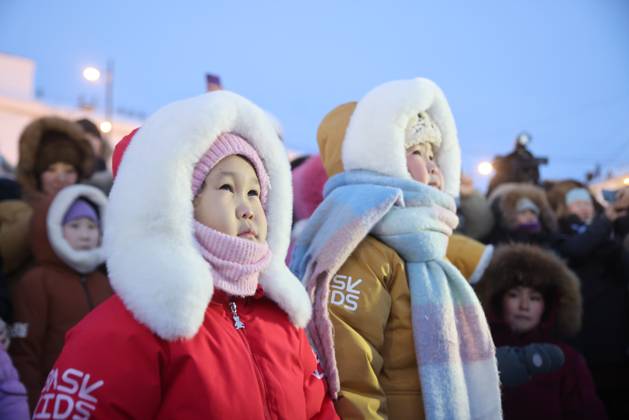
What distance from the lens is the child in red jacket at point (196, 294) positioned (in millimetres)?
1156

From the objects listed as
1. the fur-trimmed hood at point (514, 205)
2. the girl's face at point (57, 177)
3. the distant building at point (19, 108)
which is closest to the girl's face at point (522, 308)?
the fur-trimmed hood at point (514, 205)

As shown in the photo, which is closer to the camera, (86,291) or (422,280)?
(422,280)

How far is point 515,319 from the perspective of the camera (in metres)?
2.77

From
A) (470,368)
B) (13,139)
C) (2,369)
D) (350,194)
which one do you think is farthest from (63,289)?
(13,139)

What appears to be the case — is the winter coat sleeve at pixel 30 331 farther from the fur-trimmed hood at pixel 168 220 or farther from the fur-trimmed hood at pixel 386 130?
the fur-trimmed hood at pixel 386 130

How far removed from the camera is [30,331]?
2.54 m

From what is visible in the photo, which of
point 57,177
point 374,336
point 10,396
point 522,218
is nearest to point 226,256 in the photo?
point 374,336

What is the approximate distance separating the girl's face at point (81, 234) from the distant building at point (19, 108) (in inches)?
489

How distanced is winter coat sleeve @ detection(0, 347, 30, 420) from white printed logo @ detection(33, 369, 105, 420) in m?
0.83

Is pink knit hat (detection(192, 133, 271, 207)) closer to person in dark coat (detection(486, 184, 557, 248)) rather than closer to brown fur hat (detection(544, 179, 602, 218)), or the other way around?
person in dark coat (detection(486, 184, 557, 248))

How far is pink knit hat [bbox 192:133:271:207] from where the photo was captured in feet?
4.59

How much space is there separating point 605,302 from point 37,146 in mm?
3978

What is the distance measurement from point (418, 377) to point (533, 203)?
229cm

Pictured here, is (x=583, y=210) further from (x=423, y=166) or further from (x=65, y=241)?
(x=65, y=241)
